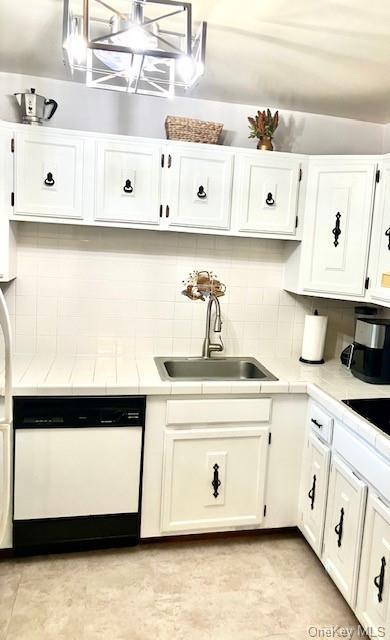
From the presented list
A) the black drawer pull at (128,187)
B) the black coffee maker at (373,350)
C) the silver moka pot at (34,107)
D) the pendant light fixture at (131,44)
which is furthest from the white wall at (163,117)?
the black coffee maker at (373,350)

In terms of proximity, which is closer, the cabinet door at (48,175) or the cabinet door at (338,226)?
the cabinet door at (48,175)

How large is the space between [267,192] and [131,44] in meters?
1.31

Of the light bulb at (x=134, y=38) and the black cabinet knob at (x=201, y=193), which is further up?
the light bulb at (x=134, y=38)

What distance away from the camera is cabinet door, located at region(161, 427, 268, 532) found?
2.43 m

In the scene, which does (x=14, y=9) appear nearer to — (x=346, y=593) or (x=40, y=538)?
(x=40, y=538)

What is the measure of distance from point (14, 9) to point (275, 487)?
244 centimetres

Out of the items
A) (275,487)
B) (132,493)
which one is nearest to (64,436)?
(132,493)

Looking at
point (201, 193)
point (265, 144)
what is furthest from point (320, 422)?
point (265, 144)

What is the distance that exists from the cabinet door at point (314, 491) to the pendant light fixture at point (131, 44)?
1.74 metres

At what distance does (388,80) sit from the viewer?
90.5 inches

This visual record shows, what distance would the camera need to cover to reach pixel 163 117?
272 cm

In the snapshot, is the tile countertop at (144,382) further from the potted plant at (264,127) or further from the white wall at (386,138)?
the white wall at (386,138)

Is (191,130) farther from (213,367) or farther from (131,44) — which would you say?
(213,367)

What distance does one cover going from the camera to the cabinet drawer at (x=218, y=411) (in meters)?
2.38
